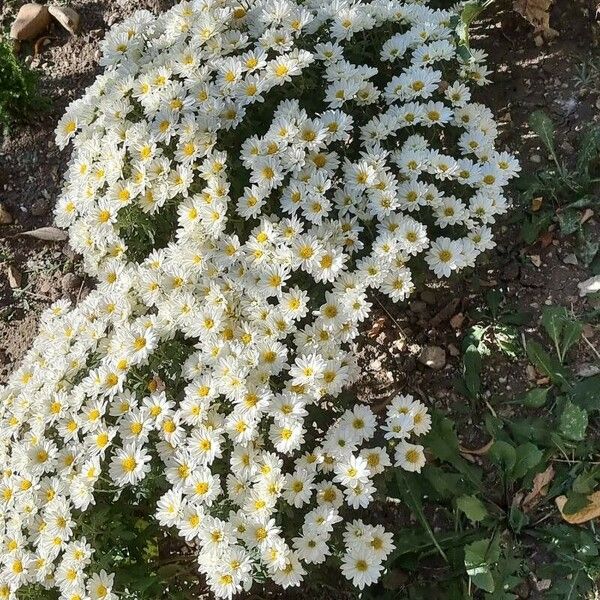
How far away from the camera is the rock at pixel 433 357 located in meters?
3.20

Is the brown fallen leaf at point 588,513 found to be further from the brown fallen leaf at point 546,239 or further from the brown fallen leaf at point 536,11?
the brown fallen leaf at point 536,11

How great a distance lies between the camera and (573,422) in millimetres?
2730

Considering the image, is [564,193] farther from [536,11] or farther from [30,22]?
[30,22]

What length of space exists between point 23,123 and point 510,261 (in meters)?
2.87

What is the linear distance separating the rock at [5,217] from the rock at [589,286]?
9.95ft

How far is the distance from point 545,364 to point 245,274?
1.27 metres

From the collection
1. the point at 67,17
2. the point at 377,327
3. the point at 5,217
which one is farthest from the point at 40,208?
the point at 377,327

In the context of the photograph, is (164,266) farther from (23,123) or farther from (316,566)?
(23,123)

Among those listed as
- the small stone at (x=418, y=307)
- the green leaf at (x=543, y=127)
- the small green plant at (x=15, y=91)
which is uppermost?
the small green plant at (x=15, y=91)

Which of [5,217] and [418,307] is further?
[5,217]

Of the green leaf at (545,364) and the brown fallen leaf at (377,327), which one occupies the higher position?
the brown fallen leaf at (377,327)

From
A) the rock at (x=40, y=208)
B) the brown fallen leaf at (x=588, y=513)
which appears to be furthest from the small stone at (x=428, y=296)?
the rock at (x=40, y=208)

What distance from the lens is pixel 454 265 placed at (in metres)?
2.61

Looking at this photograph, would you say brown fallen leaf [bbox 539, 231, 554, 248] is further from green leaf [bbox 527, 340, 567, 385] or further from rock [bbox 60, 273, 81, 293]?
rock [bbox 60, 273, 81, 293]
